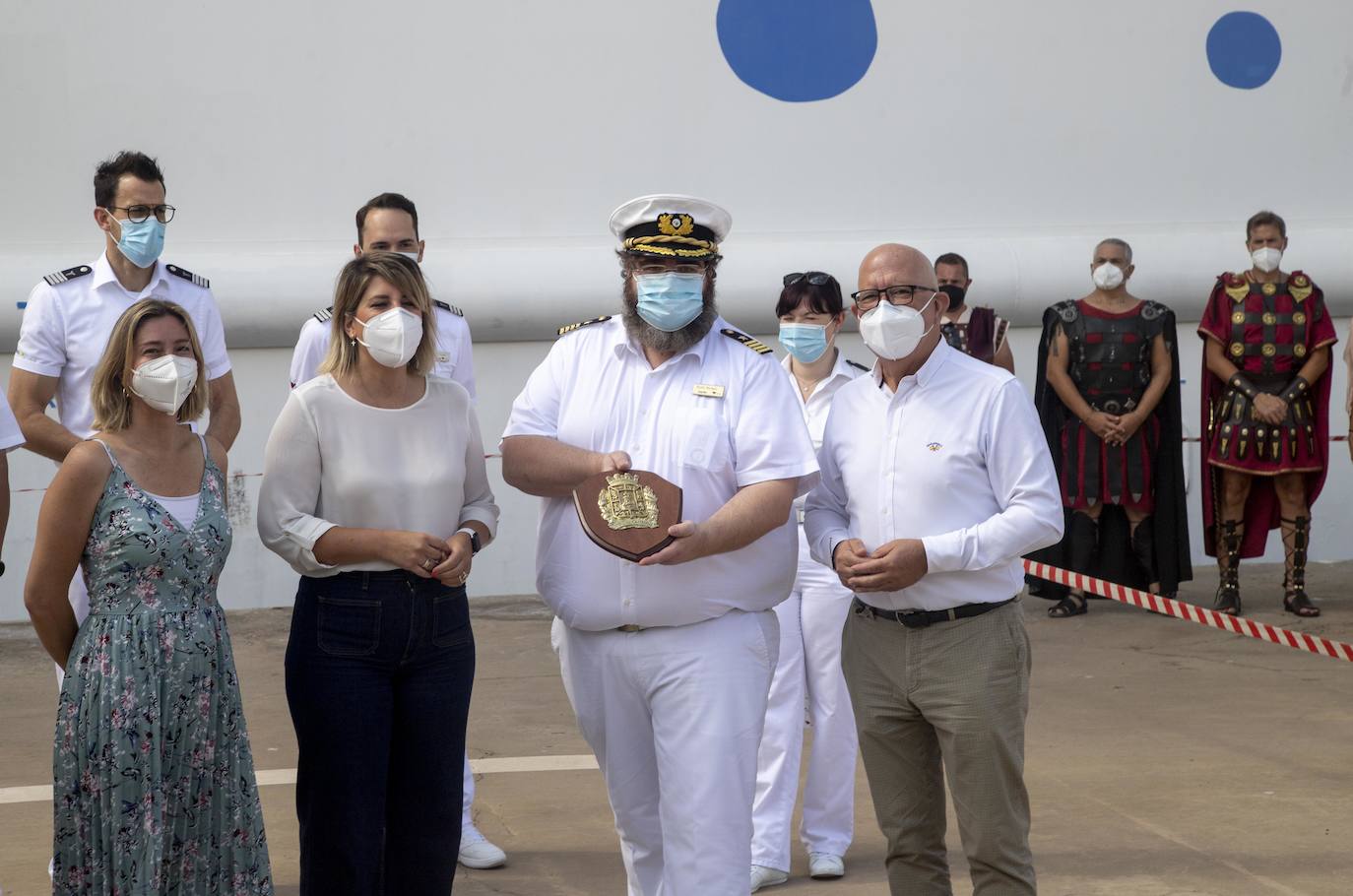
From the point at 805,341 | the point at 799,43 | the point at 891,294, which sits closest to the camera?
the point at 891,294

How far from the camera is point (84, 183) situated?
339 inches

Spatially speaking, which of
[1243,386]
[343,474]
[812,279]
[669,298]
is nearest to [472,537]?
[343,474]

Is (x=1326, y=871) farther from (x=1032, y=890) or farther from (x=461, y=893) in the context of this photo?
(x=461, y=893)

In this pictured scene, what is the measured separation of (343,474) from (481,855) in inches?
60.7

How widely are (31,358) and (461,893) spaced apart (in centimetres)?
191

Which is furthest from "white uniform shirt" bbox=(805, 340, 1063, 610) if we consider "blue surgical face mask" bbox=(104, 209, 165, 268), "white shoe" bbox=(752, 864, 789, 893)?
"blue surgical face mask" bbox=(104, 209, 165, 268)

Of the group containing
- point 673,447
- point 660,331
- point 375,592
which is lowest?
point 375,592

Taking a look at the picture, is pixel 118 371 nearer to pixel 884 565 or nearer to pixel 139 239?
pixel 139 239

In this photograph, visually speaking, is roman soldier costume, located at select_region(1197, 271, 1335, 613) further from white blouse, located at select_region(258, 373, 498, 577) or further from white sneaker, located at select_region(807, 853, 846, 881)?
white blouse, located at select_region(258, 373, 498, 577)

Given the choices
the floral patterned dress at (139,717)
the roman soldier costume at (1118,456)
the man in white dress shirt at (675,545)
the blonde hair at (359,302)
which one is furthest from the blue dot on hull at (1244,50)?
the floral patterned dress at (139,717)

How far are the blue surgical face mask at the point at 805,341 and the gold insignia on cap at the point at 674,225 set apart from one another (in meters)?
1.40

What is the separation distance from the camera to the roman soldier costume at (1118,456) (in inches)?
327

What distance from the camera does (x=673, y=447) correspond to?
3.44 m

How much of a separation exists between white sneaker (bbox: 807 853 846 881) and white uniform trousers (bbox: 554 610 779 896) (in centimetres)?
104
